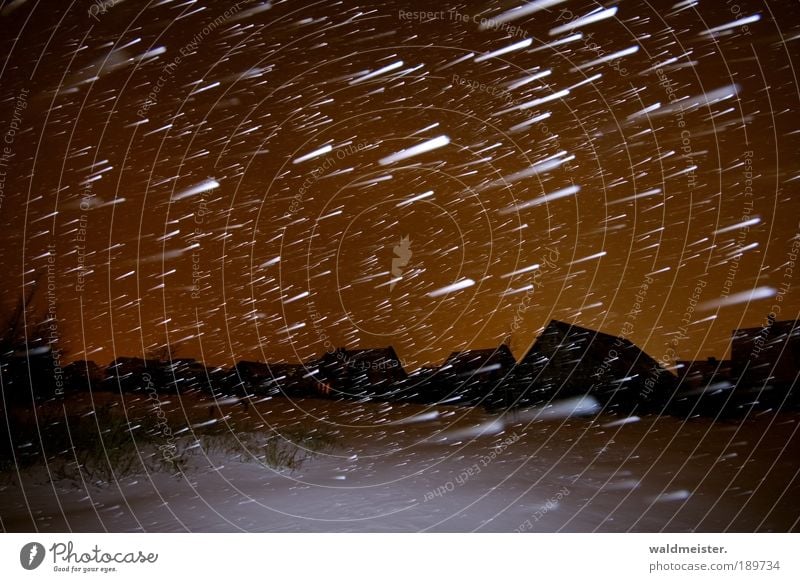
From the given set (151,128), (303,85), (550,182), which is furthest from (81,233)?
(550,182)

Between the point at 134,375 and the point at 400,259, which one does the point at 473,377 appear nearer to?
the point at 400,259

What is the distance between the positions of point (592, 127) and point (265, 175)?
2299 mm

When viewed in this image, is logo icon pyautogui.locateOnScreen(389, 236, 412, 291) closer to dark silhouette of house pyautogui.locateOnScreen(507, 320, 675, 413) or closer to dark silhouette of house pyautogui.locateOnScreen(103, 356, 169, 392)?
dark silhouette of house pyautogui.locateOnScreen(507, 320, 675, 413)

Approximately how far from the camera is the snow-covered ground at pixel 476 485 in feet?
9.95
